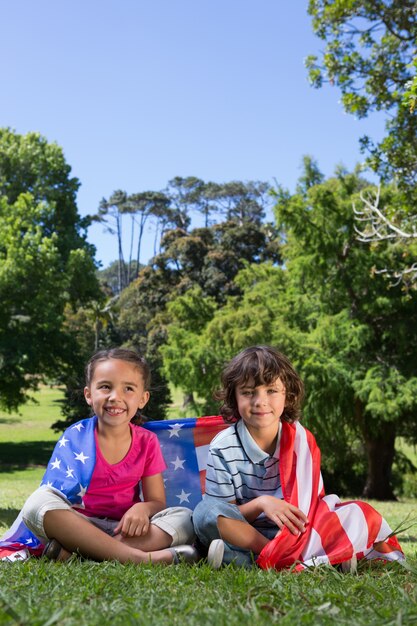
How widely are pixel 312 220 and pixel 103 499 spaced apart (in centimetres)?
1633

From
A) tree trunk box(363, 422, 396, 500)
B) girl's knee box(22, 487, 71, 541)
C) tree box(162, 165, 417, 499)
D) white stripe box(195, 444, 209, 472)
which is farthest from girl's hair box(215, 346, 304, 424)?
tree trunk box(363, 422, 396, 500)

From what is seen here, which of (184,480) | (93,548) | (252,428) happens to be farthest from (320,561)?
(184,480)

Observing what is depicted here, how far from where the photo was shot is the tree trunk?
20.2m

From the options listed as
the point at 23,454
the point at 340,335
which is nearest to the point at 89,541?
the point at 340,335

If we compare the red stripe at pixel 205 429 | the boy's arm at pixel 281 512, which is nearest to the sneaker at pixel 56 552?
the boy's arm at pixel 281 512

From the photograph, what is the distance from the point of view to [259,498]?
3.61 m

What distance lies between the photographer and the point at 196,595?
2514mm

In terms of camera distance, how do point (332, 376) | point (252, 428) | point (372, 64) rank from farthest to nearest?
point (332, 376), point (372, 64), point (252, 428)

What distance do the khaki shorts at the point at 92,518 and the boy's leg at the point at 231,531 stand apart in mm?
210

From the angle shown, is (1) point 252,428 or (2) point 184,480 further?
(2) point 184,480

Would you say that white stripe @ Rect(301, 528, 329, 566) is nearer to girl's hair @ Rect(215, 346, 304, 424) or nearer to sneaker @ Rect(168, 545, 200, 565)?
sneaker @ Rect(168, 545, 200, 565)

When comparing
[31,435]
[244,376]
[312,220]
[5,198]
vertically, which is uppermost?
[5,198]

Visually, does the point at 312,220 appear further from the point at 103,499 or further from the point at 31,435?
the point at 31,435

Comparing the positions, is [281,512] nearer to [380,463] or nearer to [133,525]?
[133,525]
